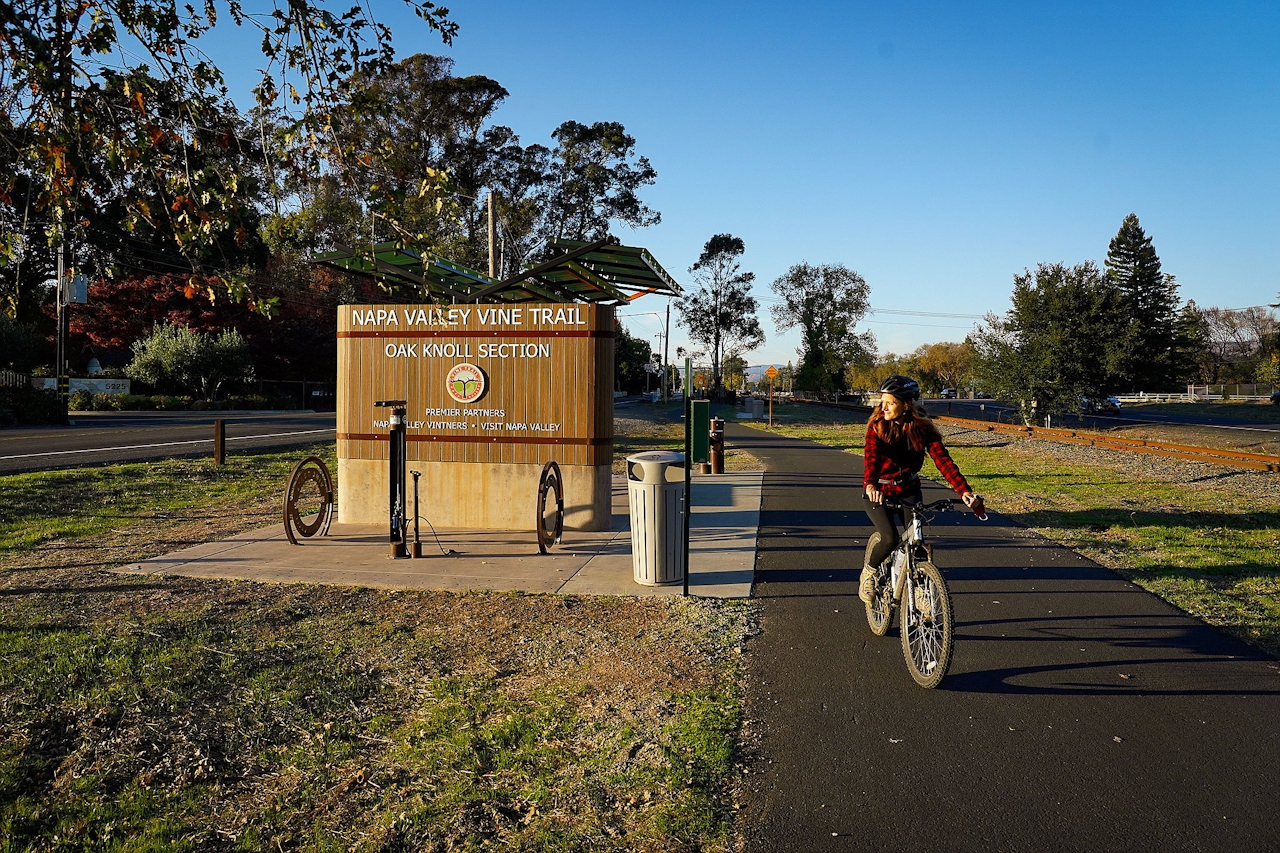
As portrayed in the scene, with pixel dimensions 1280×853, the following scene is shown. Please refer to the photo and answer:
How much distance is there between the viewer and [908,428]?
210 inches

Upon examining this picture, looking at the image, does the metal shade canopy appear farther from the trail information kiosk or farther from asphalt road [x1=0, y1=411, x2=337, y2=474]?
asphalt road [x1=0, y1=411, x2=337, y2=474]

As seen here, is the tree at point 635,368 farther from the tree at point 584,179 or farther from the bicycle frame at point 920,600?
the bicycle frame at point 920,600

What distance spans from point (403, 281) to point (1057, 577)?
6.10 metres

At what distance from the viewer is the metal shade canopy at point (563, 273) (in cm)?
927

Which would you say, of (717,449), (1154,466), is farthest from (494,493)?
(1154,466)

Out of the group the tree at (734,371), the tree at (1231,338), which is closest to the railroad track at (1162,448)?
the tree at (734,371)

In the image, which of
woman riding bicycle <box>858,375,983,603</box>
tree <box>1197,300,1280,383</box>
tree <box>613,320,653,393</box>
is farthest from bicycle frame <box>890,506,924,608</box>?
tree <box>613,320,653,393</box>

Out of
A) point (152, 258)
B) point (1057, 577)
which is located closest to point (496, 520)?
point (1057, 577)

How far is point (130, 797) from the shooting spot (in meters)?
3.59

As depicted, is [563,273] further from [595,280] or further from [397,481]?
[397,481]

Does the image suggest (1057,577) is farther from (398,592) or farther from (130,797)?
(130,797)

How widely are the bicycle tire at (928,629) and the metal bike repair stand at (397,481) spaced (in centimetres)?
476

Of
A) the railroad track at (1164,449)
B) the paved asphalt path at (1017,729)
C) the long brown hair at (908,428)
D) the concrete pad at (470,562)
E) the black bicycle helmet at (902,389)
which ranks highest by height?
the black bicycle helmet at (902,389)

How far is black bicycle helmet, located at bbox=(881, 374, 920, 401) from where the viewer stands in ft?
17.1
